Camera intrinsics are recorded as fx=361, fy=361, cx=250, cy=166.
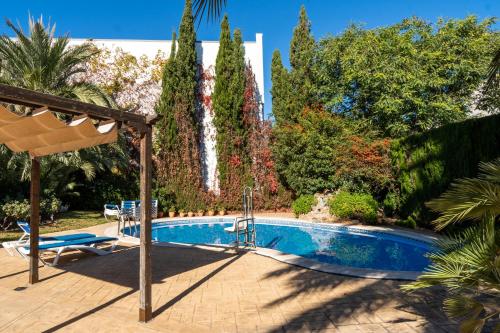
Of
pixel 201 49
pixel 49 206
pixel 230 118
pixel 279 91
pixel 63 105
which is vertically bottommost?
pixel 49 206

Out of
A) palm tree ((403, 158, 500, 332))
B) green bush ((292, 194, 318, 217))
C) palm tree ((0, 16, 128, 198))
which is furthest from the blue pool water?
palm tree ((403, 158, 500, 332))

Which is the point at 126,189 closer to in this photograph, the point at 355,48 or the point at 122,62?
the point at 122,62

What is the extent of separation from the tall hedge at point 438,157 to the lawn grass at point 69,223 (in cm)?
1101

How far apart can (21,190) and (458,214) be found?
46.7 feet

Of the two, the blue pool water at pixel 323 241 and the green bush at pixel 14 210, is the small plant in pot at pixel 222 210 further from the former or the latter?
the green bush at pixel 14 210

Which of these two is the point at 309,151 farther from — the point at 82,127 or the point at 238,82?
the point at 82,127

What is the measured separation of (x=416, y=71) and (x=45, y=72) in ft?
48.2

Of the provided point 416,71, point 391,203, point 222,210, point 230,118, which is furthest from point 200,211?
point 416,71

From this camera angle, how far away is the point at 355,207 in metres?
12.4

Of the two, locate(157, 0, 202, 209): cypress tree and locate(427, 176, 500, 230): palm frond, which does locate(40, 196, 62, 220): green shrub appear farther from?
locate(427, 176, 500, 230): palm frond

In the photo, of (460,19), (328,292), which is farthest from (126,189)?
(460,19)

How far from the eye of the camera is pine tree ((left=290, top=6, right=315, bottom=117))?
1745cm

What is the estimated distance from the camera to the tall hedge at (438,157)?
890 cm

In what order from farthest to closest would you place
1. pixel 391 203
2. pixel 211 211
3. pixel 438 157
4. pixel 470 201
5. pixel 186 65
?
pixel 186 65 → pixel 211 211 → pixel 391 203 → pixel 438 157 → pixel 470 201
